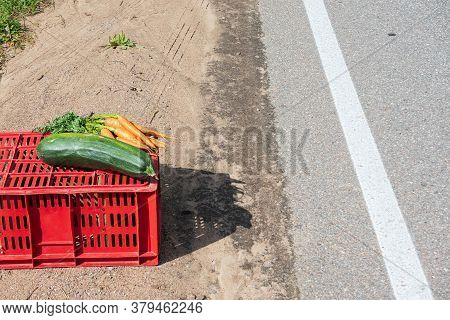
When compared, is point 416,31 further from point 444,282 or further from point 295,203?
point 444,282

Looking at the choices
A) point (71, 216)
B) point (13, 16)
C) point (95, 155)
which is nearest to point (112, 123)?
point (95, 155)

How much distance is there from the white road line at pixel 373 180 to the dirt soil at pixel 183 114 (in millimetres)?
822

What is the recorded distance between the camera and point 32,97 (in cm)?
769

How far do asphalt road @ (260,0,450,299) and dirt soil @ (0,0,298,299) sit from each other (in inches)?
9.8

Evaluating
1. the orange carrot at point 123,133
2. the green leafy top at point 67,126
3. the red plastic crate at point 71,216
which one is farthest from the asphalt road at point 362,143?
the green leafy top at point 67,126

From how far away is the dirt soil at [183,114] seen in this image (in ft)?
17.7

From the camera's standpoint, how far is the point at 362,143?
705cm

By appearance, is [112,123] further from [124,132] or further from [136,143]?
[136,143]

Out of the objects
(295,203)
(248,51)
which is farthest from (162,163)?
(248,51)

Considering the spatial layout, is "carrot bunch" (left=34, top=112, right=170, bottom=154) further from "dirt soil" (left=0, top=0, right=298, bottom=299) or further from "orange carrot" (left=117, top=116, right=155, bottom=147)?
"dirt soil" (left=0, top=0, right=298, bottom=299)

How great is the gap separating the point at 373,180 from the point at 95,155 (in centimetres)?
280

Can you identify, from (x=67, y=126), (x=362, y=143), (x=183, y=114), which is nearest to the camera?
(x=67, y=126)

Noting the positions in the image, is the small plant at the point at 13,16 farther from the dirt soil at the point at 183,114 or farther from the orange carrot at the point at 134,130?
the orange carrot at the point at 134,130

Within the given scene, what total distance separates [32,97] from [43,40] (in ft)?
4.44
